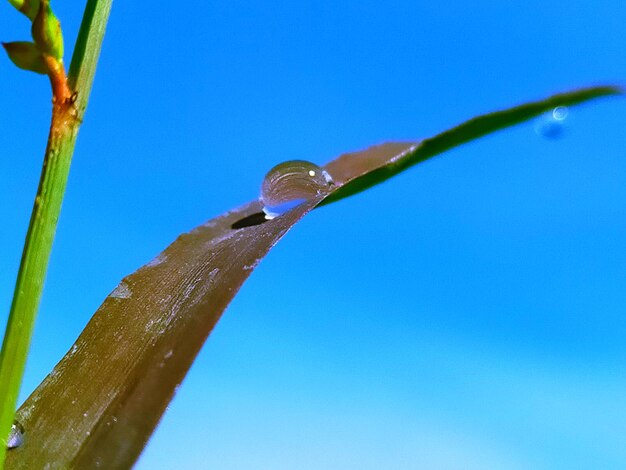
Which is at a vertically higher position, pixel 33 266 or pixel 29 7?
pixel 29 7

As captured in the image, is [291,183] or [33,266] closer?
[33,266]

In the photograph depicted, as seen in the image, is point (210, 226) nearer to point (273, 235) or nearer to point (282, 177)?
point (282, 177)

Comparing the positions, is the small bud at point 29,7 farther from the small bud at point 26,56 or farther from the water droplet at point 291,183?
the water droplet at point 291,183

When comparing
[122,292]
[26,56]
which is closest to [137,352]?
[122,292]

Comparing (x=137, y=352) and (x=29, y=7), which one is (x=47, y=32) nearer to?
(x=29, y=7)

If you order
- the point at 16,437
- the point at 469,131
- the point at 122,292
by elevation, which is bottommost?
the point at 16,437
